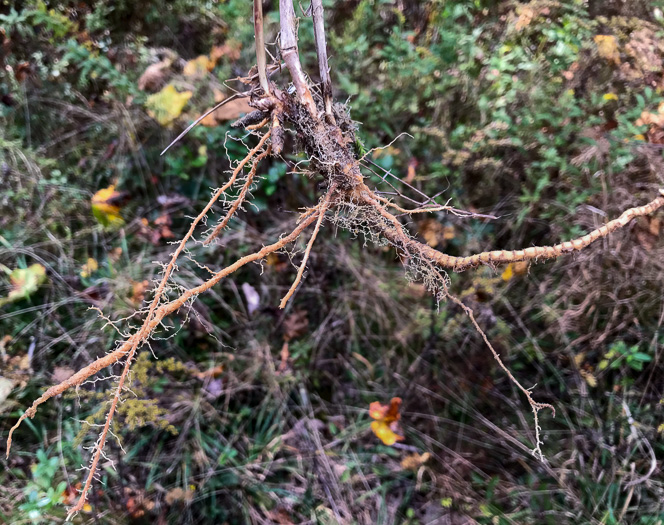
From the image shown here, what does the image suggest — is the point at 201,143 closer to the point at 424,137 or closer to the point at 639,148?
the point at 424,137

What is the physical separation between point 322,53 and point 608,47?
1.04 meters

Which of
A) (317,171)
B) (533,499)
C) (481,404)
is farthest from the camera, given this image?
(481,404)

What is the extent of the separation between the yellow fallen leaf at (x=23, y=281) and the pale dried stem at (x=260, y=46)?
107 centimetres

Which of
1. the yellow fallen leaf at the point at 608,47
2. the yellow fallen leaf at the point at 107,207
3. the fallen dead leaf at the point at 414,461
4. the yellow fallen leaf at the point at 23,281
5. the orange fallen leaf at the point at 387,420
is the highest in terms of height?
the yellow fallen leaf at the point at 608,47

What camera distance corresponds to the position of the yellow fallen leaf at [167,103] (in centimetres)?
132

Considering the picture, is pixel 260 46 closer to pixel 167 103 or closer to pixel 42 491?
pixel 167 103

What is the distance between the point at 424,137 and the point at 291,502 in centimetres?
127

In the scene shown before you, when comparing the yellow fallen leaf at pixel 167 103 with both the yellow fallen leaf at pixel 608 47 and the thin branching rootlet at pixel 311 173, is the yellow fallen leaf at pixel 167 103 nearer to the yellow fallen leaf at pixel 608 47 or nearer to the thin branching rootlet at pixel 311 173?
the thin branching rootlet at pixel 311 173

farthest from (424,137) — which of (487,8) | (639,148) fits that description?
(639,148)

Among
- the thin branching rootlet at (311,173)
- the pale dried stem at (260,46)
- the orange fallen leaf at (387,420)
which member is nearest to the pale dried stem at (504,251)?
the thin branching rootlet at (311,173)

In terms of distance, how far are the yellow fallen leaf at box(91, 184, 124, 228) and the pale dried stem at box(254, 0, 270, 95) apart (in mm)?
886

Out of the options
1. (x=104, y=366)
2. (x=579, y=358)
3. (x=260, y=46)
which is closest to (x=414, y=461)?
(x=579, y=358)

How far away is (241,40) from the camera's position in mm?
1439

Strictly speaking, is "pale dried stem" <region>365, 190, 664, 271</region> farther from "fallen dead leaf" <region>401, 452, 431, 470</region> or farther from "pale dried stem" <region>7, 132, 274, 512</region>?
"fallen dead leaf" <region>401, 452, 431, 470</region>
